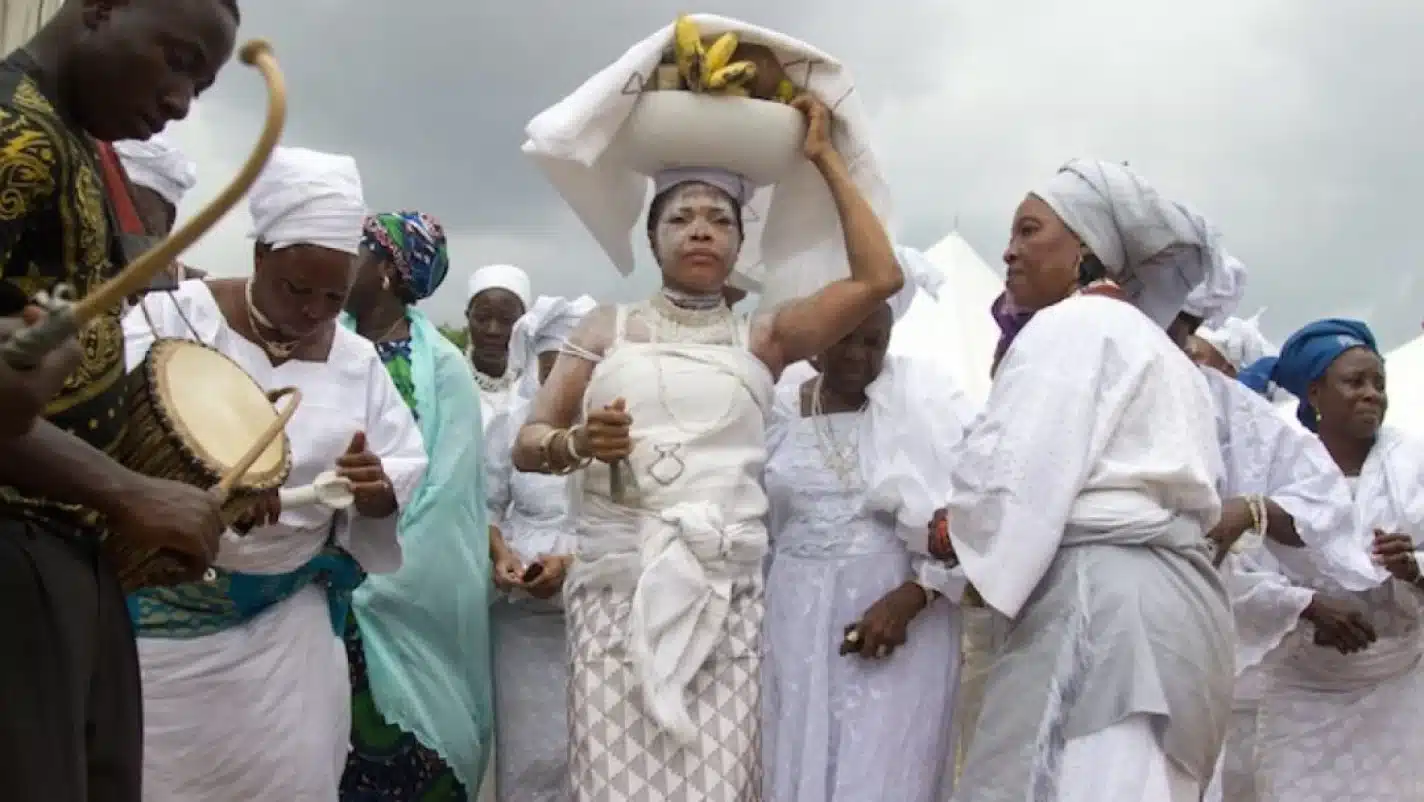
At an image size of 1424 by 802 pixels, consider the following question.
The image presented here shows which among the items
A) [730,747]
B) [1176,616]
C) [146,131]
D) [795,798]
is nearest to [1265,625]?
[795,798]

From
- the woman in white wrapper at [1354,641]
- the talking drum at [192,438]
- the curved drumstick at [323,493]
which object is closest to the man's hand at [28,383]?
the talking drum at [192,438]

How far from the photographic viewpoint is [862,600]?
18.1ft

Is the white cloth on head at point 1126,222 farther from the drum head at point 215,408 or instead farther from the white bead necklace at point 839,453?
the drum head at point 215,408

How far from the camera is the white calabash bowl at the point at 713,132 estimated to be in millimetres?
4449

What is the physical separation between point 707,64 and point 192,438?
214cm

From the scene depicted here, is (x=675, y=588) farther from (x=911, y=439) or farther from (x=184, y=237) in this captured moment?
(x=184, y=237)

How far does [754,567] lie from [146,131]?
2260 mm

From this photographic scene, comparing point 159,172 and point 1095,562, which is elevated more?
point 159,172

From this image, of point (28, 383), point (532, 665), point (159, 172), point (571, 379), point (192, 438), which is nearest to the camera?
point (28, 383)

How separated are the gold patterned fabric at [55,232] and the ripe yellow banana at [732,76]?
214 cm

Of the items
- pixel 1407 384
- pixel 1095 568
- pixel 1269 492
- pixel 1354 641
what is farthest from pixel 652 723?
pixel 1407 384

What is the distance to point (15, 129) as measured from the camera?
2328 mm

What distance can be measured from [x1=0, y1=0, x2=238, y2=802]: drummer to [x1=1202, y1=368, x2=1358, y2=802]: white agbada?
14.9ft

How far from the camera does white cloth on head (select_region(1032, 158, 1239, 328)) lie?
4.55 meters
